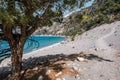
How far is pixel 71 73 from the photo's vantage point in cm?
1397

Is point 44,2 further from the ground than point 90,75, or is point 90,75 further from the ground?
point 44,2

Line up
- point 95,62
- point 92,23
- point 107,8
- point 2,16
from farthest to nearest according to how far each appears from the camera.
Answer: point 107,8 < point 92,23 < point 95,62 < point 2,16

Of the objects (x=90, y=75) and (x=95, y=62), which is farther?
(x=95, y=62)

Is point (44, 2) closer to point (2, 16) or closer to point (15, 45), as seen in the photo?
point (15, 45)

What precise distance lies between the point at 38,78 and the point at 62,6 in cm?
429

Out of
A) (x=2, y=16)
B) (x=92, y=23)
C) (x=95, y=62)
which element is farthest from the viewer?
(x=92, y=23)

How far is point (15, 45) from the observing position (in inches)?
559

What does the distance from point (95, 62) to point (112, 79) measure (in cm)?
315

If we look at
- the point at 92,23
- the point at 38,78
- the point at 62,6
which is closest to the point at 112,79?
the point at 38,78

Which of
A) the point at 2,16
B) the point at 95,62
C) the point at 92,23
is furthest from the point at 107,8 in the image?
the point at 2,16

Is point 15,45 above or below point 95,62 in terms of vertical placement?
above

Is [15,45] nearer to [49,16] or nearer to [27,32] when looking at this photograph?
[27,32]

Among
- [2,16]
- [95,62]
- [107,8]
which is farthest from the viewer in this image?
[107,8]

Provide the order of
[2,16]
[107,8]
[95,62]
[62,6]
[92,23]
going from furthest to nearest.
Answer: [107,8] < [92,23] < [95,62] < [62,6] < [2,16]
